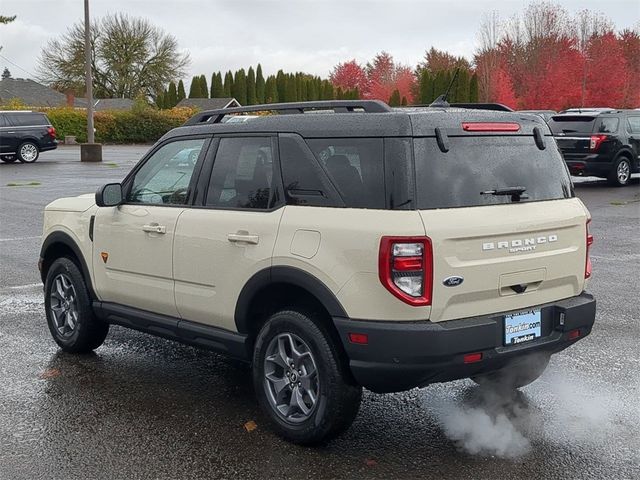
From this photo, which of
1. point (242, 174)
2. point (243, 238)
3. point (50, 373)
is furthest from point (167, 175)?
point (50, 373)

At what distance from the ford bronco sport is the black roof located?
10 mm

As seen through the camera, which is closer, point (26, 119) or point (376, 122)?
point (376, 122)

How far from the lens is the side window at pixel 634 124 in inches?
786

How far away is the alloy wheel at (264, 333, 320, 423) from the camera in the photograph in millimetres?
4363

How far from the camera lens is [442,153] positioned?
418cm

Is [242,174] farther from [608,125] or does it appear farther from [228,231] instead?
[608,125]

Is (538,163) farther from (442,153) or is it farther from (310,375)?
(310,375)

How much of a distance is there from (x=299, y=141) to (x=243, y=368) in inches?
80.3

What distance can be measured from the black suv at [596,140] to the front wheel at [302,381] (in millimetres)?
15909

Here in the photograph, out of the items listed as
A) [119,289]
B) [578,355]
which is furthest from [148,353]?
[578,355]

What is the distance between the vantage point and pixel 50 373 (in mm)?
5754

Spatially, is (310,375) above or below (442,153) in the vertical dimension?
below

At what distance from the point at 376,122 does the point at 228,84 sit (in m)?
72.0

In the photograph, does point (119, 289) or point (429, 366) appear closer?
point (429, 366)
